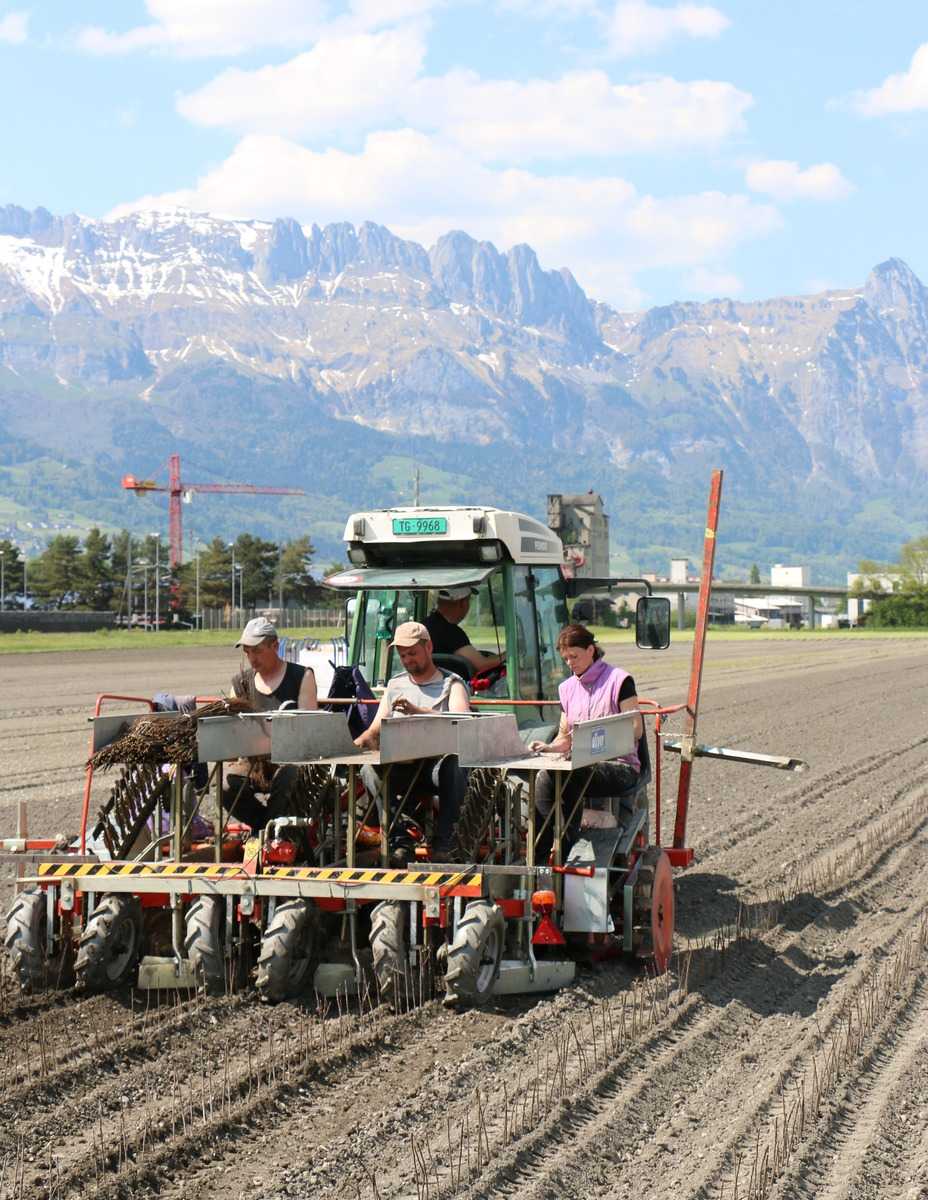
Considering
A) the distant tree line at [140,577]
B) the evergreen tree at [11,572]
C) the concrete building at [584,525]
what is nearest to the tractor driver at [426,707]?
the concrete building at [584,525]

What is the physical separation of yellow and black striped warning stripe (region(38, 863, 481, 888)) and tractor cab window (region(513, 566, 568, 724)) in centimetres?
223

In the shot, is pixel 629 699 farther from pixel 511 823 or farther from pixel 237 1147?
pixel 237 1147

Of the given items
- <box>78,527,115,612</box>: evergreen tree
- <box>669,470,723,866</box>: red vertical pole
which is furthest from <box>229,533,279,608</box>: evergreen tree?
<box>669,470,723,866</box>: red vertical pole

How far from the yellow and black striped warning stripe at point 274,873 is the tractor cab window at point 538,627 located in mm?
2230

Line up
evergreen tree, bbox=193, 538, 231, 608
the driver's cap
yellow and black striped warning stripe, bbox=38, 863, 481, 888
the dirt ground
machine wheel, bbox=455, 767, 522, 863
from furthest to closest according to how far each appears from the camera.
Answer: evergreen tree, bbox=193, 538, 231, 608 → the driver's cap → machine wheel, bbox=455, 767, 522, 863 → yellow and black striped warning stripe, bbox=38, 863, 481, 888 → the dirt ground

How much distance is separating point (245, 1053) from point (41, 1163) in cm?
150

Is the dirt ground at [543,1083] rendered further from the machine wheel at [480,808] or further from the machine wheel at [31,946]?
the machine wheel at [480,808]

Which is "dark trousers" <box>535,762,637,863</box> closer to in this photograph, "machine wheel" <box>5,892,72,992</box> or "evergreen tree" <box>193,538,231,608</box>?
"machine wheel" <box>5,892,72,992</box>

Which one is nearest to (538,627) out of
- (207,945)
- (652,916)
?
(652,916)

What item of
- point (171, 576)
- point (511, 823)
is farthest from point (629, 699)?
point (171, 576)

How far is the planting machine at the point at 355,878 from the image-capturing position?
316 inches

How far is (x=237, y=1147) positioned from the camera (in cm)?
602

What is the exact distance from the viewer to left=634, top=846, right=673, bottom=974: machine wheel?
8.94 m

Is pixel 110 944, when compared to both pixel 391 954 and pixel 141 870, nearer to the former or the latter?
pixel 141 870
